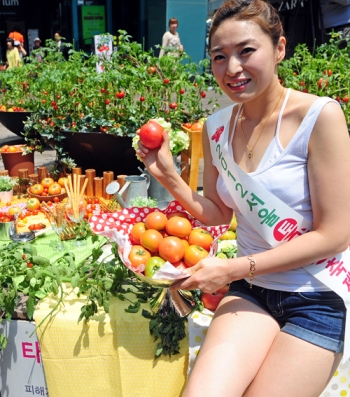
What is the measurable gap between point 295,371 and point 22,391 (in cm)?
131

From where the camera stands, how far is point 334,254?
60.2 inches

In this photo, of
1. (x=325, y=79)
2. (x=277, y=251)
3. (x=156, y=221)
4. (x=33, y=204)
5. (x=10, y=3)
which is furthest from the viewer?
(x=10, y=3)

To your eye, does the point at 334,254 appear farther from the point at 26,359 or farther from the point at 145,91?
the point at 145,91

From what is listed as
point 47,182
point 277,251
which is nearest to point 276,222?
point 277,251

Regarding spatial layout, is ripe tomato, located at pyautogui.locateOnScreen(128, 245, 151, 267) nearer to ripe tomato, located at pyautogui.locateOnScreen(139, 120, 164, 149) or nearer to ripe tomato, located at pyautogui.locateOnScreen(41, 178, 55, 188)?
ripe tomato, located at pyautogui.locateOnScreen(139, 120, 164, 149)

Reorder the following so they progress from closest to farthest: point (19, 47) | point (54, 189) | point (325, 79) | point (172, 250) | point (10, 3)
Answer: point (172, 250), point (54, 189), point (325, 79), point (19, 47), point (10, 3)

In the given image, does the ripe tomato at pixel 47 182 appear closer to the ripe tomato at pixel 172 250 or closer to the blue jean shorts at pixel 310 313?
the ripe tomato at pixel 172 250

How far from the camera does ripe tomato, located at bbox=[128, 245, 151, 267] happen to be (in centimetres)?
162

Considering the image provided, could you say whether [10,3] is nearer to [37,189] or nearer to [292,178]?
[37,189]

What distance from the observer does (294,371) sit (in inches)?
55.2

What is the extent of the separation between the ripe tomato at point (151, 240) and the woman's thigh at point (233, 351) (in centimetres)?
36

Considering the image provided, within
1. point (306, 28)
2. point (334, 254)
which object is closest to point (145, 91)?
point (334, 254)

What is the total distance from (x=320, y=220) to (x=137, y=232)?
2.32 feet

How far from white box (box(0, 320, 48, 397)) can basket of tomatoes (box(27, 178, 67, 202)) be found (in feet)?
5.98
